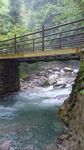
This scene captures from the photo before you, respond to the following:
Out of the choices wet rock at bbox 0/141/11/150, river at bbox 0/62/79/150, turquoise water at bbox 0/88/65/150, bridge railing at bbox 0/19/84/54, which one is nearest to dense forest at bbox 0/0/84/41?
bridge railing at bbox 0/19/84/54

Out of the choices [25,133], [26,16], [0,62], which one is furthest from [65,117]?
[26,16]

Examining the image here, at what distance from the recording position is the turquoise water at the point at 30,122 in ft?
33.8

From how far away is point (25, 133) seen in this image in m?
11.2

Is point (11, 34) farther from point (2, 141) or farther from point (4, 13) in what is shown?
point (2, 141)

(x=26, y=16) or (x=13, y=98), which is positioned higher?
(x=26, y=16)

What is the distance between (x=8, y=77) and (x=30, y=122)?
868 centimetres

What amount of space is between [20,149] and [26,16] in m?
43.1

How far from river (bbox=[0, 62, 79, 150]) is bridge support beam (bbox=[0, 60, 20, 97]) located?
94 centimetres

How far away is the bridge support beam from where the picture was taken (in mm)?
20547

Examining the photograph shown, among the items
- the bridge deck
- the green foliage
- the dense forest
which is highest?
the dense forest

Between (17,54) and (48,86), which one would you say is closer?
(17,54)

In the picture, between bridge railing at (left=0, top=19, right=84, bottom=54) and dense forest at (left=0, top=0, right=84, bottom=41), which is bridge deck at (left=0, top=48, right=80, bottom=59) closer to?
bridge railing at (left=0, top=19, right=84, bottom=54)

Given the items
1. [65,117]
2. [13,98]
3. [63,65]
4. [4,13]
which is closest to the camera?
[65,117]

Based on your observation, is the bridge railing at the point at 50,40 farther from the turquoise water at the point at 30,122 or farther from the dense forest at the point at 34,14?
the turquoise water at the point at 30,122
